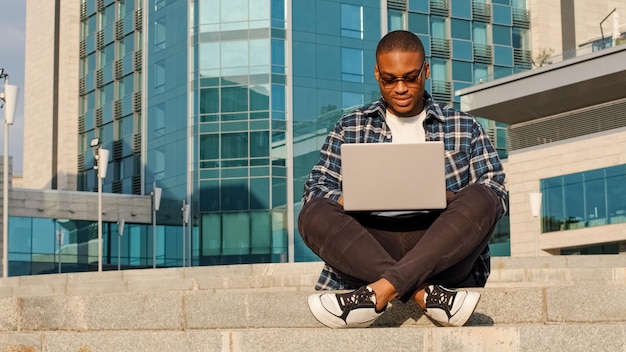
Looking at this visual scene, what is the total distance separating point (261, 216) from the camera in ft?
152

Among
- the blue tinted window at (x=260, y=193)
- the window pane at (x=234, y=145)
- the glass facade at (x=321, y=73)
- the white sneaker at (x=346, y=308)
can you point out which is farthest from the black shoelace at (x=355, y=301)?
the window pane at (x=234, y=145)

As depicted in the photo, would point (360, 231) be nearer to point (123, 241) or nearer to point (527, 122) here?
point (527, 122)

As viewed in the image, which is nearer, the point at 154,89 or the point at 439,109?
the point at 439,109

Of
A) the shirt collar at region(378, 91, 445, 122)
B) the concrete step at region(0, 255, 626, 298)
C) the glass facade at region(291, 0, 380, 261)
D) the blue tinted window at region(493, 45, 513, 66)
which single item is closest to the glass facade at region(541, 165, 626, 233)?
the glass facade at region(291, 0, 380, 261)

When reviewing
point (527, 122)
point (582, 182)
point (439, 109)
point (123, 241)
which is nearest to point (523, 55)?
point (527, 122)

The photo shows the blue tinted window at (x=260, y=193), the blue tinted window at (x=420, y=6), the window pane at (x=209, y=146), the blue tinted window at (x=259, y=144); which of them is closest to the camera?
the blue tinted window at (x=260, y=193)

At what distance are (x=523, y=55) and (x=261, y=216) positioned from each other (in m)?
17.8

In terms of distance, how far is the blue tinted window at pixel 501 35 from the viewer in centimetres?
5366

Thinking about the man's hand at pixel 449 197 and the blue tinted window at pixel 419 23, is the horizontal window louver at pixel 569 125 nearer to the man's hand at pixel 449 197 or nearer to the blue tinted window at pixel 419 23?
the blue tinted window at pixel 419 23

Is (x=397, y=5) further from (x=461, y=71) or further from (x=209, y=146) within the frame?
(x=209, y=146)

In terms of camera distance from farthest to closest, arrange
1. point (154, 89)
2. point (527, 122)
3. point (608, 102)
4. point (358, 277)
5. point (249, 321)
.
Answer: point (154, 89) → point (527, 122) → point (608, 102) → point (249, 321) → point (358, 277)

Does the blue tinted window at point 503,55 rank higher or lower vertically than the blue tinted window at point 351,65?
higher

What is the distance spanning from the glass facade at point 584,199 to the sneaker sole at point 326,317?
32.2m

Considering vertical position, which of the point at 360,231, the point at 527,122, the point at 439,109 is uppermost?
the point at 527,122
